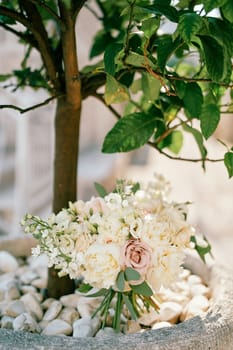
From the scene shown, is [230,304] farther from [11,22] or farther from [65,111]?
[11,22]

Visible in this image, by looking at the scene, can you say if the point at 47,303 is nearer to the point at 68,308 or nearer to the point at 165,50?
the point at 68,308

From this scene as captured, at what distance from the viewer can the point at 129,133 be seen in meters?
0.90

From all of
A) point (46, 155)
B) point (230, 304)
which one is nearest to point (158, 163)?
point (46, 155)

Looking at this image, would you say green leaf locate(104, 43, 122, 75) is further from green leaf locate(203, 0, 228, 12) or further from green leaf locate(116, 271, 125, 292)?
green leaf locate(116, 271, 125, 292)

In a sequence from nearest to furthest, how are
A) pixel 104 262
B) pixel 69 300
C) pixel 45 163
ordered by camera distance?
pixel 104 262 < pixel 69 300 < pixel 45 163

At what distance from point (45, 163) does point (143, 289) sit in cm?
149

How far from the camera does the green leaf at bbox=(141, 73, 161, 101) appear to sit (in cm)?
89

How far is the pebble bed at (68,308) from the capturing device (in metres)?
0.88

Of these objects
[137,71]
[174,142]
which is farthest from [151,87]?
[174,142]

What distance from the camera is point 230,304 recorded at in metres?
0.83

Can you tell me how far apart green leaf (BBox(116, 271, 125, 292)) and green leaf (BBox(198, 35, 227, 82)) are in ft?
0.89

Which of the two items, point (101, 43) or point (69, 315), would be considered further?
point (101, 43)

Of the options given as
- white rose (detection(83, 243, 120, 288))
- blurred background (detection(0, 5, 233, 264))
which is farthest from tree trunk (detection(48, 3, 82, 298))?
blurred background (detection(0, 5, 233, 264))

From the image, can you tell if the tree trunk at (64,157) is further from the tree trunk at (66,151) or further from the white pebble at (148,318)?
the white pebble at (148,318)
